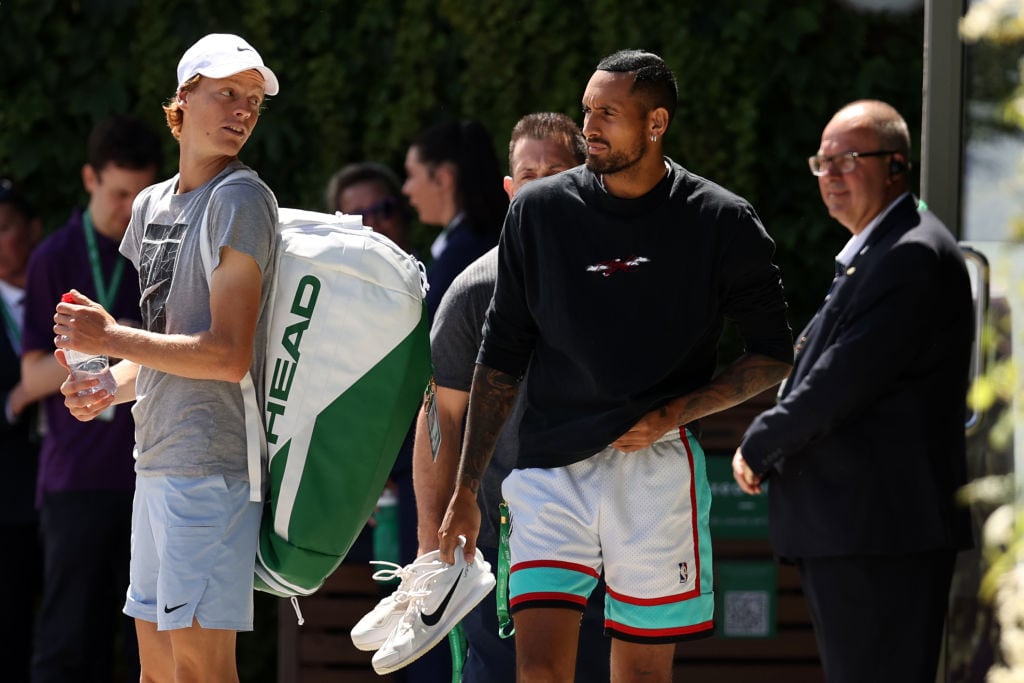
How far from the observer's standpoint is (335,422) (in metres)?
3.61

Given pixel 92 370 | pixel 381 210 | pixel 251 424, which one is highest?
pixel 381 210

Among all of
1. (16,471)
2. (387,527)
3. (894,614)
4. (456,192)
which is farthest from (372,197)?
(894,614)

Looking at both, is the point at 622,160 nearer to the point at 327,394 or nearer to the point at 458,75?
the point at 327,394

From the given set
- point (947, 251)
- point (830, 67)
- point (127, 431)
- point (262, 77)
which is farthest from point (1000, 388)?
point (830, 67)

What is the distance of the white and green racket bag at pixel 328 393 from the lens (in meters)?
3.60

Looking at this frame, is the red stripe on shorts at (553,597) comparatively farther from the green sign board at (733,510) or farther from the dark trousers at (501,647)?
the green sign board at (733,510)

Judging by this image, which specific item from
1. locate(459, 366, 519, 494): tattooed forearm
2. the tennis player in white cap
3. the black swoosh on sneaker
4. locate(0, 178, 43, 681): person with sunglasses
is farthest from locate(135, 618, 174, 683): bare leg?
locate(0, 178, 43, 681): person with sunglasses

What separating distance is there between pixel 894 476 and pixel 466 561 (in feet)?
4.42

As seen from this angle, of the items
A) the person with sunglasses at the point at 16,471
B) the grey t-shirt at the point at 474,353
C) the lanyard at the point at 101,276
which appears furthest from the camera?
the person with sunglasses at the point at 16,471

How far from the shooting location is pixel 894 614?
436 centimetres

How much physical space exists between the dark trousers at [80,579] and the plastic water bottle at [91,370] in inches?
74.0

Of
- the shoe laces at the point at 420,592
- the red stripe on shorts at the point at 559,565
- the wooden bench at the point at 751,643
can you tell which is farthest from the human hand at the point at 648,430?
the wooden bench at the point at 751,643

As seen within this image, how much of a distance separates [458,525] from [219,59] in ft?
4.15

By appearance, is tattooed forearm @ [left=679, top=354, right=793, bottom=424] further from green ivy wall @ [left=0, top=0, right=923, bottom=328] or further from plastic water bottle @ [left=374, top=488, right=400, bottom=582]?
green ivy wall @ [left=0, top=0, right=923, bottom=328]
